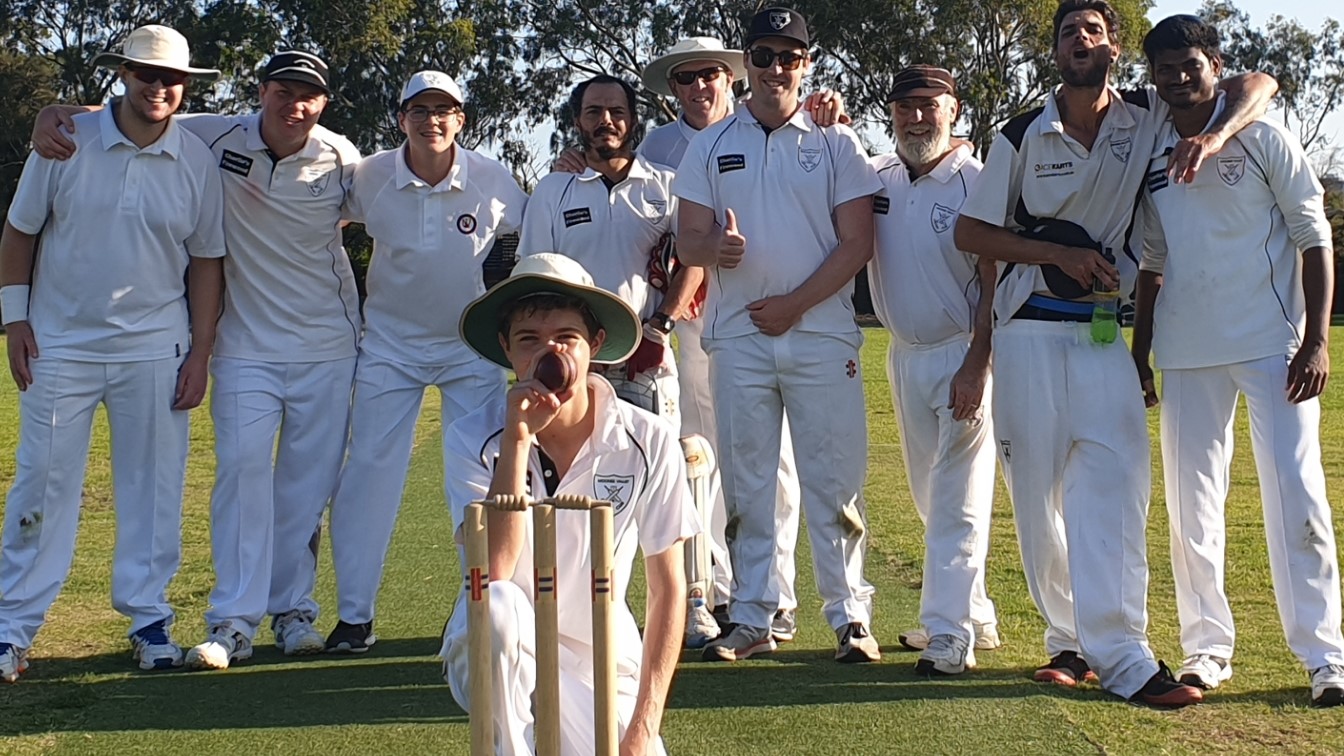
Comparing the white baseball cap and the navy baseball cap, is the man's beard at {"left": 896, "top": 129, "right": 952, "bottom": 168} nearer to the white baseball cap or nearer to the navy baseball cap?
the navy baseball cap

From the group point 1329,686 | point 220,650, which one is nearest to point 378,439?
point 220,650

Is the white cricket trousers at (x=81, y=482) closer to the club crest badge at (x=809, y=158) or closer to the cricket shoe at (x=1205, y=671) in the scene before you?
the club crest badge at (x=809, y=158)

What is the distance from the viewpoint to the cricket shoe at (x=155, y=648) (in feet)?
18.5

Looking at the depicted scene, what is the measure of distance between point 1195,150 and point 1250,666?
1.90 meters

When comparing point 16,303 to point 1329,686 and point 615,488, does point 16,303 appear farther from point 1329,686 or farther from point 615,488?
point 1329,686

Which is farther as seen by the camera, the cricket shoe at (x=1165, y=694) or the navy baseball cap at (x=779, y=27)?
the navy baseball cap at (x=779, y=27)

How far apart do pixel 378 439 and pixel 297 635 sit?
84cm

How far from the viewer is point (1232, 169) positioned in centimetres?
497

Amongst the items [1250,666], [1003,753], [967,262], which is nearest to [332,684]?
[1003,753]

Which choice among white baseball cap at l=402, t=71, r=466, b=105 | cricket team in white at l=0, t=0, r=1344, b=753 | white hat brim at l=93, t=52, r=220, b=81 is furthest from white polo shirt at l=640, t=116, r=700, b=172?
white hat brim at l=93, t=52, r=220, b=81

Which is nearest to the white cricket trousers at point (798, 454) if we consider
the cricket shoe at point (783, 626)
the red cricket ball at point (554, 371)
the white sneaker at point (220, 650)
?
the cricket shoe at point (783, 626)

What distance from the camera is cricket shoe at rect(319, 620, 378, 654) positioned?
19.3ft

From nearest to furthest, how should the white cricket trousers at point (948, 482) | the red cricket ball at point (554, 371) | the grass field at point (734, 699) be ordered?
the red cricket ball at point (554, 371)
the grass field at point (734, 699)
the white cricket trousers at point (948, 482)

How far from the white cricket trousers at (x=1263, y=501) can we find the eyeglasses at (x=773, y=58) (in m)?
1.84
